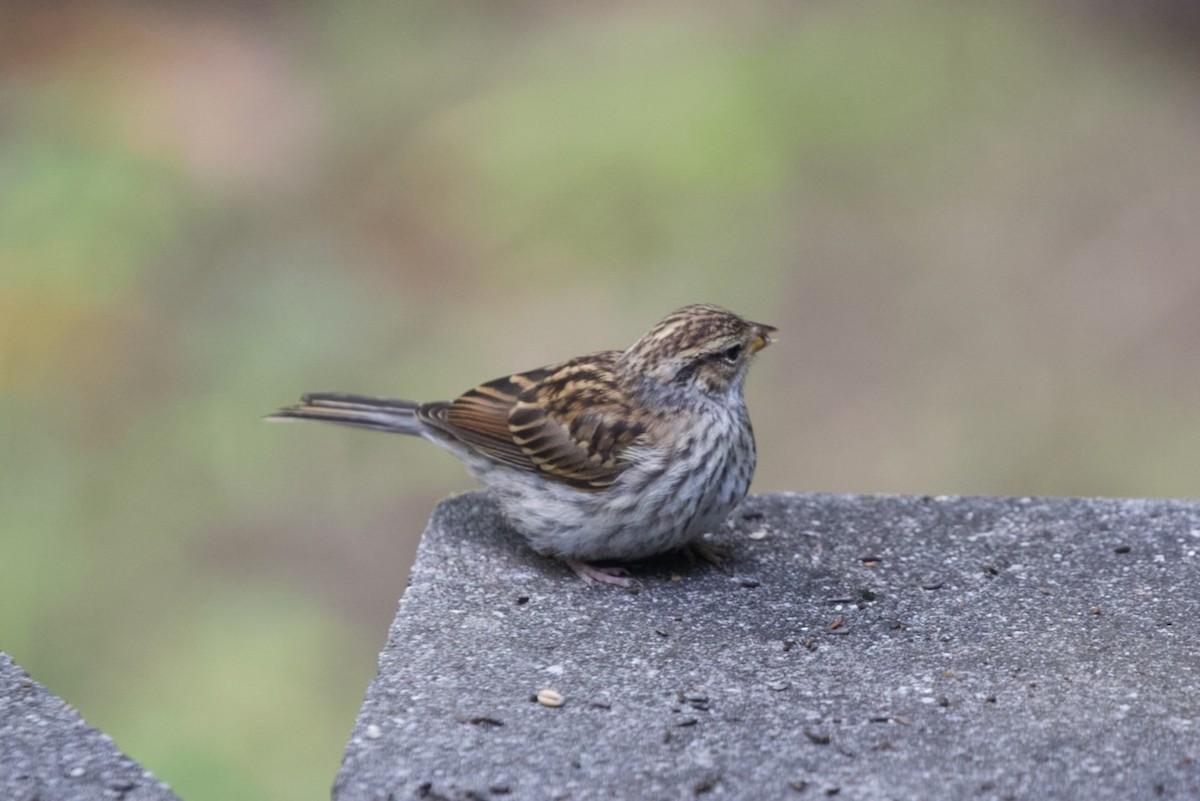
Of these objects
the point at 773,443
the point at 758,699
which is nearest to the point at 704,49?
the point at 773,443

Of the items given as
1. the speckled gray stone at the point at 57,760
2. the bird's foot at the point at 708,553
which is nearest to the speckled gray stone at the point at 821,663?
the bird's foot at the point at 708,553

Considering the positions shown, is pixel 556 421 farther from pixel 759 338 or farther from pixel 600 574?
pixel 759 338

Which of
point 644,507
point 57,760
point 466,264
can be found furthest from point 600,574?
point 466,264

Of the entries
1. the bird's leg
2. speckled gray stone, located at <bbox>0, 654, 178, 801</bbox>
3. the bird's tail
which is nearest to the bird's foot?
the bird's leg

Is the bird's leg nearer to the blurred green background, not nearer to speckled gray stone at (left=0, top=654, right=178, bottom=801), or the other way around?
speckled gray stone at (left=0, top=654, right=178, bottom=801)

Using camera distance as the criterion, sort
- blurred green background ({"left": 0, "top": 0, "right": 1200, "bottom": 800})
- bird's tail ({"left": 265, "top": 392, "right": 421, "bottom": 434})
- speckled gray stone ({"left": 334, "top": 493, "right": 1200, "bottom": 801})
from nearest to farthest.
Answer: speckled gray stone ({"left": 334, "top": 493, "right": 1200, "bottom": 801}) < bird's tail ({"left": 265, "top": 392, "right": 421, "bottom": 434}) < blurred green background ({"left": 0, "top": 0, "right": 1200, "bottom": 800})

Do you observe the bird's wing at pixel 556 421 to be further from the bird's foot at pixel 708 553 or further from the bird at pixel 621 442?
the bird's foot at pixel 708 553
